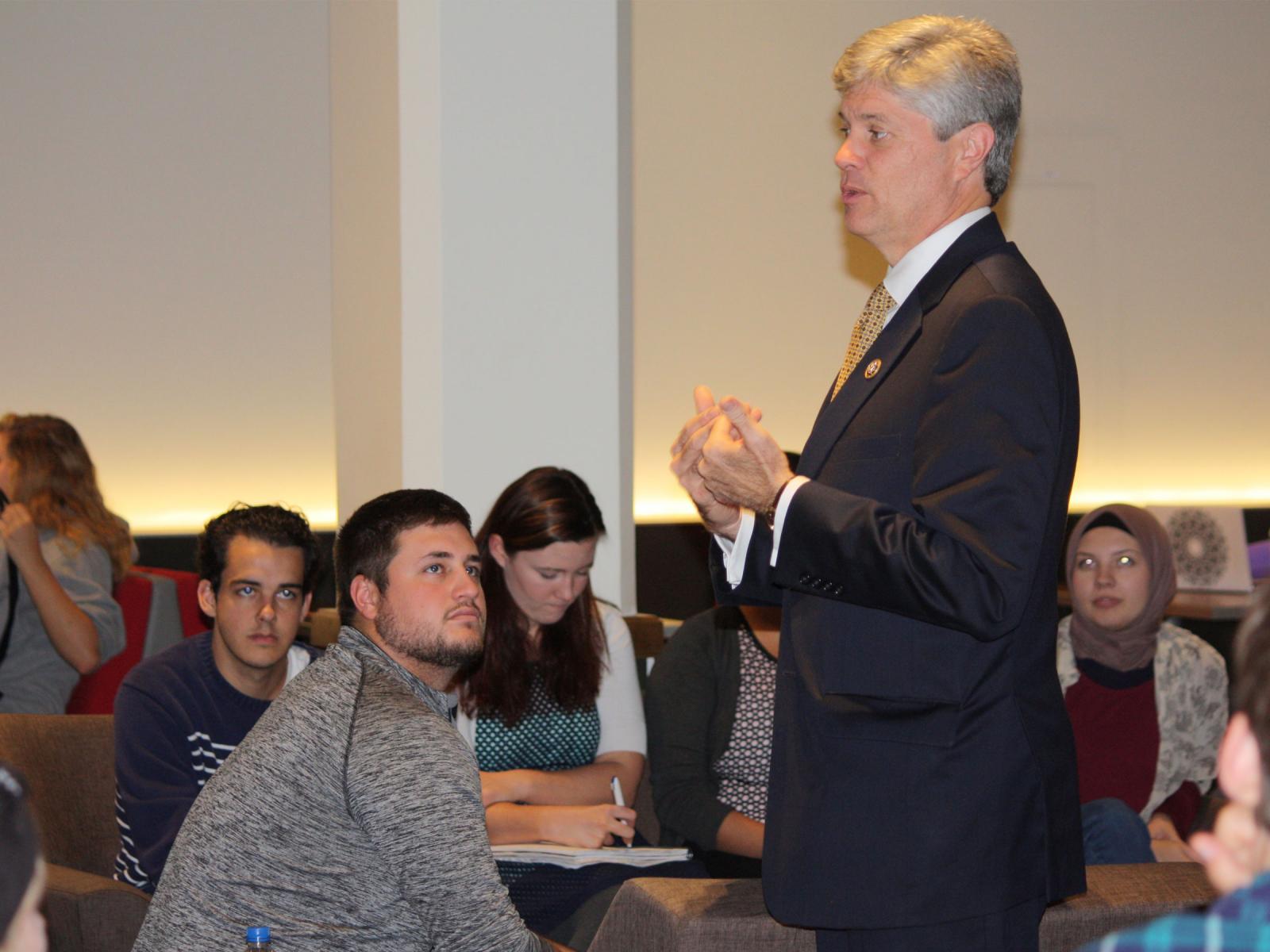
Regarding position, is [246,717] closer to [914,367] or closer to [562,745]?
[562,745]

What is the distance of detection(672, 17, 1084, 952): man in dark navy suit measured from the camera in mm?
1400

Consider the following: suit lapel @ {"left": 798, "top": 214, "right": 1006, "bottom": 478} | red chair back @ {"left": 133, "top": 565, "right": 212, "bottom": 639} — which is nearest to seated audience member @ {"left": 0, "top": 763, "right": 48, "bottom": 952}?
suit lapel @ {"left": 798, "top": 214, "right": 1006, "bottom": 478}

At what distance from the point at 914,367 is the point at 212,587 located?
5.67 feet

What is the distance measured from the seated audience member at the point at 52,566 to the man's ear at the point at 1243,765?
3165 mm

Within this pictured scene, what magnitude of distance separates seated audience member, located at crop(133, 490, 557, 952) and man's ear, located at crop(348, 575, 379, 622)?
0.22m

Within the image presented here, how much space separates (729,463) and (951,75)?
51 centimetres

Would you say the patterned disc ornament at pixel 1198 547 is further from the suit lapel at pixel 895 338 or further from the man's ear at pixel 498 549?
the suit lapel at pixel 895 338

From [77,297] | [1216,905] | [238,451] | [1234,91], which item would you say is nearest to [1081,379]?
[1234,91]

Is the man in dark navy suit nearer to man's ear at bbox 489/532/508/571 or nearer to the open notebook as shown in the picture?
the open notebook

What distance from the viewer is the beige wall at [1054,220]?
5.41 metres

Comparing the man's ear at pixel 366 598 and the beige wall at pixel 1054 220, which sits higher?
the beige wall at pixel 1054 220

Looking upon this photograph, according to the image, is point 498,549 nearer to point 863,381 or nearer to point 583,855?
point 583,855

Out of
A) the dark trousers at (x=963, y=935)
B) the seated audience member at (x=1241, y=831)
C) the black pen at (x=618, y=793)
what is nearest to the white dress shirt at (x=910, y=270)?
the dark trousers at (x=963, y=935)

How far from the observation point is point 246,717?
8.51 ft
